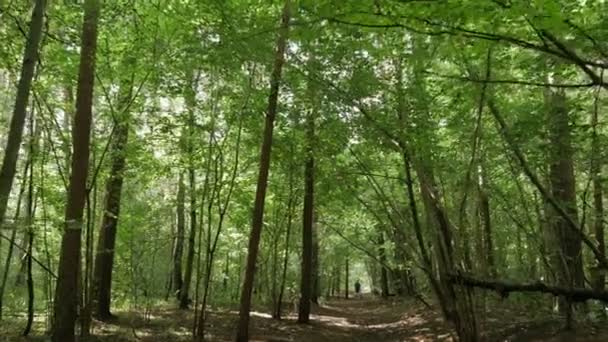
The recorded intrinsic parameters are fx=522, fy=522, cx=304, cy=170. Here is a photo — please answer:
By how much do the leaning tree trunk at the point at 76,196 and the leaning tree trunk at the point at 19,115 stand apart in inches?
111

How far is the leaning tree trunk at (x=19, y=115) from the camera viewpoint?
14.5 ft

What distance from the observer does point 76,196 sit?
7898 mm

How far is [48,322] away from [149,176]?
417cm

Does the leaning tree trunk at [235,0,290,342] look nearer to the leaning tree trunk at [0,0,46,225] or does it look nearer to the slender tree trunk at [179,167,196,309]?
the slender tree trunk at [179,167,196,309]

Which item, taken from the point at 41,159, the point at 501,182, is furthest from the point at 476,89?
the point at 41,159

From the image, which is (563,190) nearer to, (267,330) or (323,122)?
(323,122)

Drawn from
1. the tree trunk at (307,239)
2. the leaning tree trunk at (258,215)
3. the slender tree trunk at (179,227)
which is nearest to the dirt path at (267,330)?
the tree trunk at (307,239)

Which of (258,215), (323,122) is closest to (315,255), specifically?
(323,122)

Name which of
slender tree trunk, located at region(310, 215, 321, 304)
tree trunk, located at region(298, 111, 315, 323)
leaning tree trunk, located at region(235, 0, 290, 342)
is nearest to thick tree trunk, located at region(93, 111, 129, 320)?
leaning tree trunk, located at region(235, 0, 290, 342)

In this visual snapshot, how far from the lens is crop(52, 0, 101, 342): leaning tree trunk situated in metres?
7.63

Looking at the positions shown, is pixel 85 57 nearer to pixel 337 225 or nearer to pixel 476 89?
pixel 476 89

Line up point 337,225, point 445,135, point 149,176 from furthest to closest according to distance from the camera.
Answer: point 337,225 < point 149,176 < point 445,135

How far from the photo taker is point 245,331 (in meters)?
9.61

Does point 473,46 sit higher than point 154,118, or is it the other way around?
point 154,118
